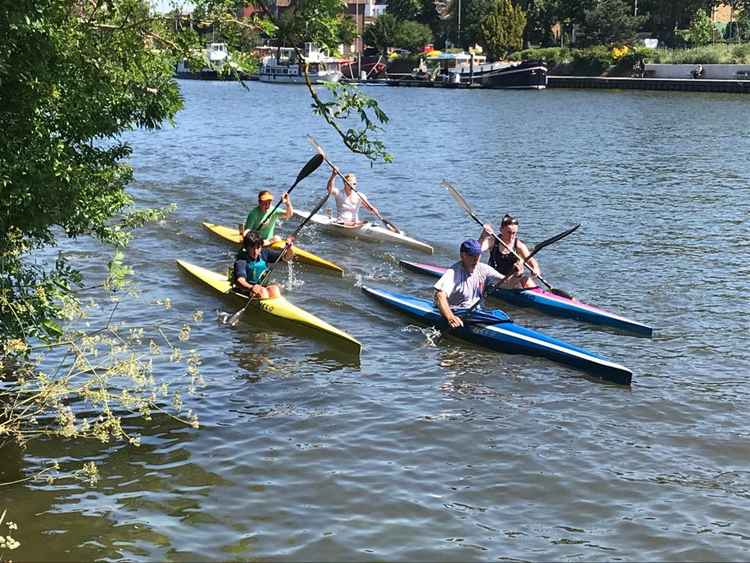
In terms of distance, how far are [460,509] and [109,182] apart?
4957 mm

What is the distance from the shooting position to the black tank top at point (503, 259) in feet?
56.9

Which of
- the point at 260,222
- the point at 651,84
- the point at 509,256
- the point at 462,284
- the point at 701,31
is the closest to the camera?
the point at 462,284

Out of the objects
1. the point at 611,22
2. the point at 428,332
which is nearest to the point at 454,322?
the point at 428,332

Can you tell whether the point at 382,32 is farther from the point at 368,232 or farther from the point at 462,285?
the point at 462,285

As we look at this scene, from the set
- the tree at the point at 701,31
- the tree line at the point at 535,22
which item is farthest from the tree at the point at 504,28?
the tree at the point at 701,31

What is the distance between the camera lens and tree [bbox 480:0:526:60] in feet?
371

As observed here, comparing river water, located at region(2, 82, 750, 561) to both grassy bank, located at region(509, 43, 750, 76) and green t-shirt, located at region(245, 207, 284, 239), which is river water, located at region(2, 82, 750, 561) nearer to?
green t-shirt, located at region(245, 207, 284, 239)

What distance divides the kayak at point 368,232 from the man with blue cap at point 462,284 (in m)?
7.09

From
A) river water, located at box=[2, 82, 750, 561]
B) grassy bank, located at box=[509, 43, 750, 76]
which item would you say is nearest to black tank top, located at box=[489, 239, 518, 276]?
river water, located at box=[2, 82, 750, 561]

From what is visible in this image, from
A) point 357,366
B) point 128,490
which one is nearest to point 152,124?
point 128,490

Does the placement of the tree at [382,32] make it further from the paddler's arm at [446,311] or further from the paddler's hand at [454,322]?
the paddler's hand at [454,322]

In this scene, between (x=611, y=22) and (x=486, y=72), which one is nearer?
(x=611, y=22)

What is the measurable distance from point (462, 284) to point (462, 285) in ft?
0.07

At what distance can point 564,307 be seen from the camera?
16.4m
